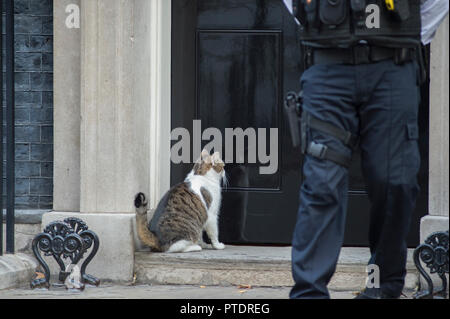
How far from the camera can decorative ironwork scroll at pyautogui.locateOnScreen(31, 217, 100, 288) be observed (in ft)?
17.3

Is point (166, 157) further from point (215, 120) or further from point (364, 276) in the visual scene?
point (364, 276)

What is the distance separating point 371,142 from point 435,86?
1.76m

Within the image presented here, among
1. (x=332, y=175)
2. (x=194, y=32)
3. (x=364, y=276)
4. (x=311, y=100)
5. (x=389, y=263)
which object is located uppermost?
(x=194, y=32)

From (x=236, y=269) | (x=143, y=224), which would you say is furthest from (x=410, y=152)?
(x=143, y=224)

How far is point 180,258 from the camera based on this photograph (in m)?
5.47

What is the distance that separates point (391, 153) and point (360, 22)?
1.96ft

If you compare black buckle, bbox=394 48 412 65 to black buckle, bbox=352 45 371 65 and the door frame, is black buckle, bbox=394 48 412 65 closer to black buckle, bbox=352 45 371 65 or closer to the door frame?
black buckle, bbox=352 45 371 65

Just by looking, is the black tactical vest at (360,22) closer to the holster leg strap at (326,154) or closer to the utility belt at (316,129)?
the utility belt at (316,129)

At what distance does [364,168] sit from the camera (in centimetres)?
363

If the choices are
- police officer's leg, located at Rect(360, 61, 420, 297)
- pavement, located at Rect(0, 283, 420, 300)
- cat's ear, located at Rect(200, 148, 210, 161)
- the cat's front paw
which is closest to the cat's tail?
pavement, located at Rect(0, 283, 420, 300)

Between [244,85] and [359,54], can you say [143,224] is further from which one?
[359,54]

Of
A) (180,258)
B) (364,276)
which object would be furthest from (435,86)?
(180,258)

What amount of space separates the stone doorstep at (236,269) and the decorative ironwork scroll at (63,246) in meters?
0.39

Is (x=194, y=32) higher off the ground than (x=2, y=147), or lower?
higher
